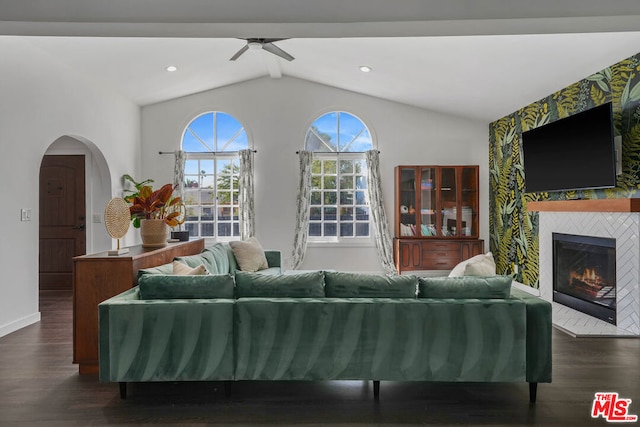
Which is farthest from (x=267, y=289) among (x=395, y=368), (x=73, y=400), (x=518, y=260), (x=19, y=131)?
(x=518, y=260)

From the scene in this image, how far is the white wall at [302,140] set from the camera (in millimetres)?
7410

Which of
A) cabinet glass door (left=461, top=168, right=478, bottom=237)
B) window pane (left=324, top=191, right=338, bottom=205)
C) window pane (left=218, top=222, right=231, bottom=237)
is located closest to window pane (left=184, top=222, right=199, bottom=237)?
window pane (left=218, top=222, right=231, bottom=237)

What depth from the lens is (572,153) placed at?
4.82m

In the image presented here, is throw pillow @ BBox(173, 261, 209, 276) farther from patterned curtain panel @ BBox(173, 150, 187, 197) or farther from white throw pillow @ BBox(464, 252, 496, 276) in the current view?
patterned curtain panel @ BBox(173, 150, 187, 197)

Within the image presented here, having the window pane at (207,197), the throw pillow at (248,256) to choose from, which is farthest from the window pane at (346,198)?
the throw pillow at (248,256)

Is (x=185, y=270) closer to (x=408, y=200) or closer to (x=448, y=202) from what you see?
(x=408, y=200)

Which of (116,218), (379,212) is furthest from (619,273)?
(116,218)

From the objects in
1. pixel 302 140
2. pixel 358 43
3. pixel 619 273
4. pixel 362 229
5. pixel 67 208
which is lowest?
pixel 619 273

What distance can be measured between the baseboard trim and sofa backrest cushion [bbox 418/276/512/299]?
3909mm

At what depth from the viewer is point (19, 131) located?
4.51 m

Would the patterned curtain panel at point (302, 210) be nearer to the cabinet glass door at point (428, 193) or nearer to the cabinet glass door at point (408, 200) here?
the cabinet glass door at point (408, 200)

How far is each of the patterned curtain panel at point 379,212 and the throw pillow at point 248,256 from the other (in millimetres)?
2475

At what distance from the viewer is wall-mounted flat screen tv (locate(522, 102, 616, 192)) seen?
4.30 meters

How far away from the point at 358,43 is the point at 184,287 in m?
3.71
